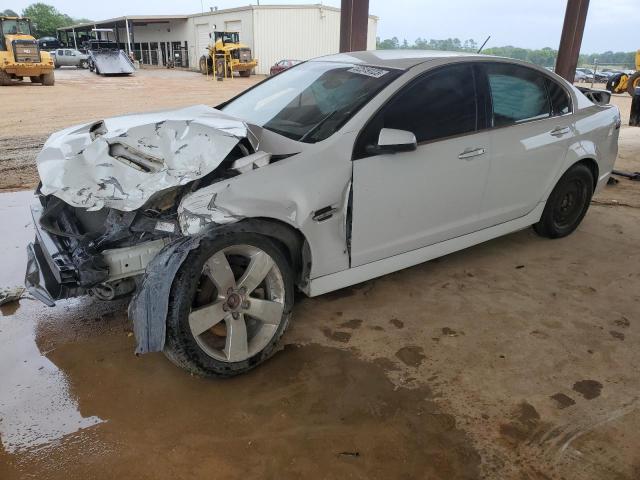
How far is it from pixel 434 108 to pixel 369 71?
1.68 feet

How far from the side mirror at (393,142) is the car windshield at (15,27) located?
2402 centimetres

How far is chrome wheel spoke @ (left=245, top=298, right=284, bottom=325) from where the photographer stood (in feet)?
8.80

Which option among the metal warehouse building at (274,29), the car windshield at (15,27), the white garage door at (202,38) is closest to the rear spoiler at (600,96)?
the car windshield at (15,27)

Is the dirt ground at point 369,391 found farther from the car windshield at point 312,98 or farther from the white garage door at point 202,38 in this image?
the white garage door at point 202,38

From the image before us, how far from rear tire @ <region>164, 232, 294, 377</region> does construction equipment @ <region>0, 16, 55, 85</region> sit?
21587 millimetres

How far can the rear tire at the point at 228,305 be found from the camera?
2.43 meters

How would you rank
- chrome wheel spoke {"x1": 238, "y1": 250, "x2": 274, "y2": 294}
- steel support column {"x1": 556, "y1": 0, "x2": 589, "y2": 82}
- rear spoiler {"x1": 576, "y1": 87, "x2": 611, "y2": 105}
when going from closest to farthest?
1. chrome wheel spoke {"x1": 238, "y1": 250, "x2": 274, "y2": 294}
2. rear spoiler {"x1": 576, "y1": 87, "x2": 611, "y2": 105}
3. steel support column {"x1": 556, "y1": 0, "x2": 589, "y2": 82}

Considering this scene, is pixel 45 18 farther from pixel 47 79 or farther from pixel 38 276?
pixel 38 276

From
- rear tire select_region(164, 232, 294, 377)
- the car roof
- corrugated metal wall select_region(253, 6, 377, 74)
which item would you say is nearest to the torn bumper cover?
rear tire select_region(164, 232, 294, 377)

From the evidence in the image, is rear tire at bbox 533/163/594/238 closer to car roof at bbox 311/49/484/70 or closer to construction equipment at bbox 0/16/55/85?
car roof at bbox 311/49/484/70

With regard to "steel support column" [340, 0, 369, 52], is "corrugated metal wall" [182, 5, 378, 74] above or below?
above

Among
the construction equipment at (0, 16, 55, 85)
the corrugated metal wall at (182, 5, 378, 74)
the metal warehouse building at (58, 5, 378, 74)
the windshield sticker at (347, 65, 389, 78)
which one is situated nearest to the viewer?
the windshield sticker at (347, 65, 389, 78)

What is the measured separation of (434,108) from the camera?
3.29m

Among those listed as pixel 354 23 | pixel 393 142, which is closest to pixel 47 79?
pixel 354 23
